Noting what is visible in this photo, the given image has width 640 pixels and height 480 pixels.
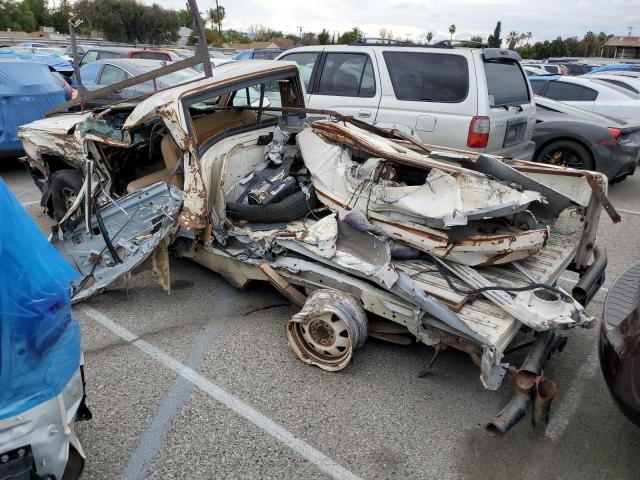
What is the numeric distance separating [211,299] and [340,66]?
3856 mm

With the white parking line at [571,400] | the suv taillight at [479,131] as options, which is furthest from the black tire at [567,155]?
the white parking line at [571,400]

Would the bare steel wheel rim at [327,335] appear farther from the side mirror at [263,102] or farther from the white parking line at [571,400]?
the side mirror at [263,102]

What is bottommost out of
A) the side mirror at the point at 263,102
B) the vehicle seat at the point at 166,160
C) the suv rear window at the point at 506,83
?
the vehicle seat at the point at 166,160

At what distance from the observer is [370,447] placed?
2.77 metres

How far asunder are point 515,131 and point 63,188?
5328mm

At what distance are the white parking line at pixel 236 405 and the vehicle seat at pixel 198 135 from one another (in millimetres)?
1237

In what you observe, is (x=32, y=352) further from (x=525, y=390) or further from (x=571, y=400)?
(x=571, y=400)

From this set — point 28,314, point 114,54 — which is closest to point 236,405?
point 28,314

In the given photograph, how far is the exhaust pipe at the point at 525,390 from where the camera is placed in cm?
240

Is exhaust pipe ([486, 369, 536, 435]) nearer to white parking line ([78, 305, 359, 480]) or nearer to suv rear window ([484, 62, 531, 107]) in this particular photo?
white parking line ([78, 305, 359, 480])

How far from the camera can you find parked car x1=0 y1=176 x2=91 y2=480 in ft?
5.79

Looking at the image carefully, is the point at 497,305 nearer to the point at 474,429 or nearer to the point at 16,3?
the point at 474,429

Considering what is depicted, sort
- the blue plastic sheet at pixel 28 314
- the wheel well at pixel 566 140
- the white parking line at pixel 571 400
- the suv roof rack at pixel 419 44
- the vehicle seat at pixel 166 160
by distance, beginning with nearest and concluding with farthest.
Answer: the blue plastic sheet at pixel 28 314, the white parking line at pixel 571 400, the vehicle seat at pixel 166 160, the suv roof rack at pixel 419 44, the wheel well at pixel 566 140

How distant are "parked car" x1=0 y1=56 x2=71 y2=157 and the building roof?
72.4 meters
